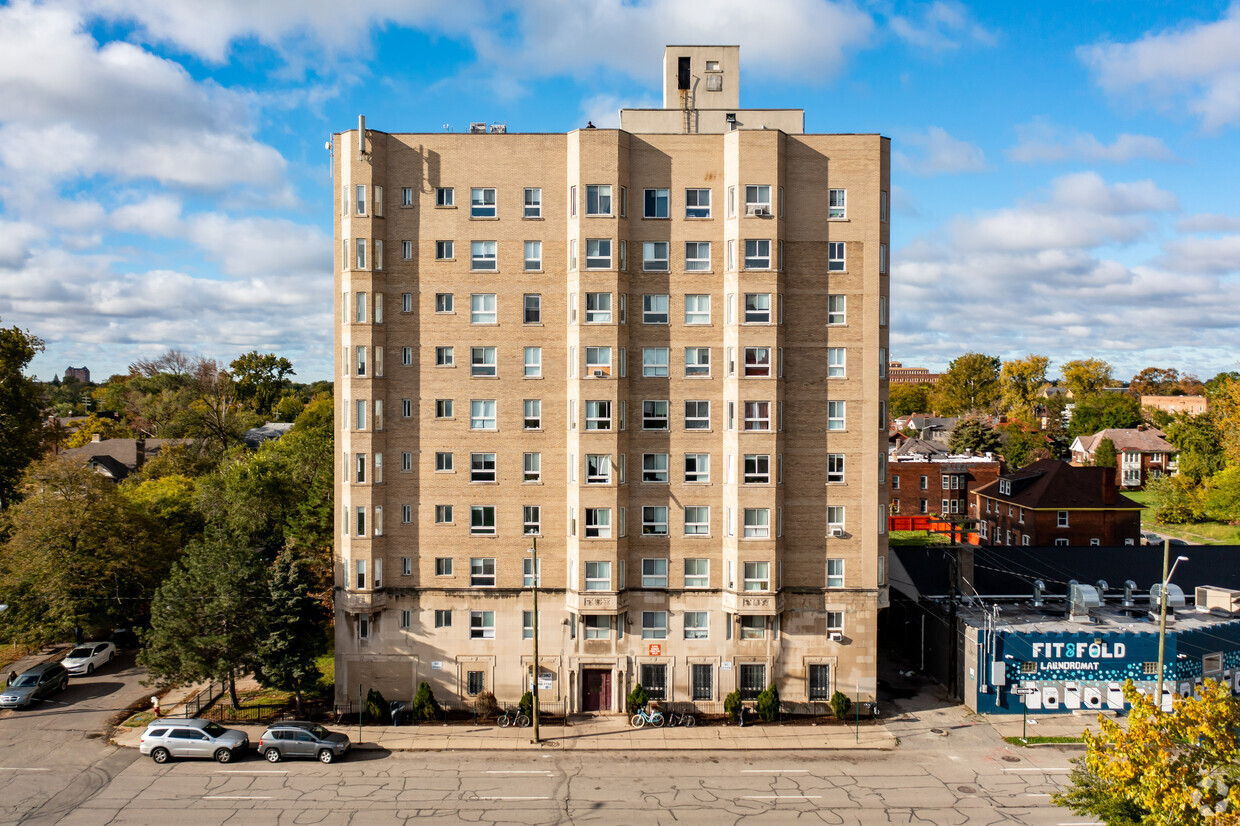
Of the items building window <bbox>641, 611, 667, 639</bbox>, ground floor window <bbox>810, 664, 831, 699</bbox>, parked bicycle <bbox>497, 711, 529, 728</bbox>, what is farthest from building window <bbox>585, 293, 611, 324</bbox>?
ground floor window <bbox>810, 664, 831, 699</bbox>

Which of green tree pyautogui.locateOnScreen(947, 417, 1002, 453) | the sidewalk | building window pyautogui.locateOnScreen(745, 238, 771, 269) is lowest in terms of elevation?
the sidewalk

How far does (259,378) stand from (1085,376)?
558 feet

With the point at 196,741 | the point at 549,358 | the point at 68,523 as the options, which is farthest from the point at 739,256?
the point at 68,523

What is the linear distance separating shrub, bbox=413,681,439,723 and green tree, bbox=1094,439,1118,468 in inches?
4527

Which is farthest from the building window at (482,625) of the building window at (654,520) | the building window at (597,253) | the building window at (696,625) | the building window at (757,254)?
the building window at (757,254)

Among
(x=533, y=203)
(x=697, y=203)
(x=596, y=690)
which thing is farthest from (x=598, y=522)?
(x=697, y=203)

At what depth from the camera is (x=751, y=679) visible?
118 ft

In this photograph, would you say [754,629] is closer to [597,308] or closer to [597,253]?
[597,308]

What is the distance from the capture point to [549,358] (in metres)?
36.2

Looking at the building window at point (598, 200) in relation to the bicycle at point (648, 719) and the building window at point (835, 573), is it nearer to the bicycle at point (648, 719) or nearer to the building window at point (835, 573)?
the building window at point (835, 573)

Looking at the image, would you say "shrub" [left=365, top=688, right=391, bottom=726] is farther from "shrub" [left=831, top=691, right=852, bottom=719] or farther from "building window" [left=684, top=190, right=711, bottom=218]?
"building window" [left=684, top=190, right=711, bottom=218]

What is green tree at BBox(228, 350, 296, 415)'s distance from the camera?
11088cm

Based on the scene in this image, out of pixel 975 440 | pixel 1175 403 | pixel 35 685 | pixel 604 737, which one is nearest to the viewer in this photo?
pixel 604 737

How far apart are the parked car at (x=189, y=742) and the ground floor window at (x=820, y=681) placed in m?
25.2
